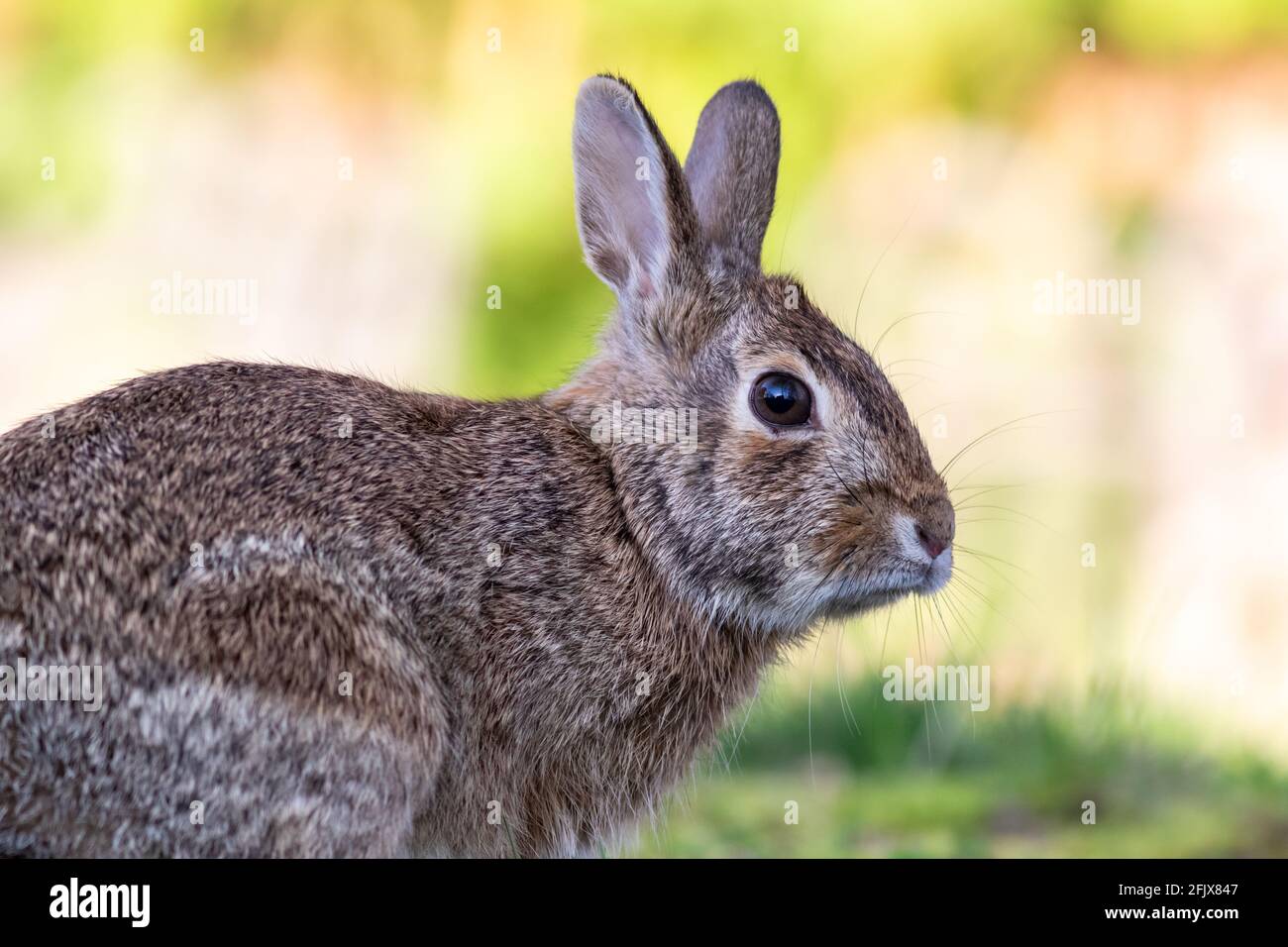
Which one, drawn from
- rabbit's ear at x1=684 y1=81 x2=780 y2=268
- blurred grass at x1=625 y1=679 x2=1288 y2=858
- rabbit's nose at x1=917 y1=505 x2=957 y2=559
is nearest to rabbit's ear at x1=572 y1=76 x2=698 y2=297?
rabbit's ear at x1=684 y1=81 x2=780 y2=268

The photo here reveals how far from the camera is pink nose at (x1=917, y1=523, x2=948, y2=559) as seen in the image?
363cm

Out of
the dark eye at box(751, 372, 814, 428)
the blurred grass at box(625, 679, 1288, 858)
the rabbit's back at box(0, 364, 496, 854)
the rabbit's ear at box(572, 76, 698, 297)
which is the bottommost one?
the blurred grass at box(625, 679, 1288, 858)

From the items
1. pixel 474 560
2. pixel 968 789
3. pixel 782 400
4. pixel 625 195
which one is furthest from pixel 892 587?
pixel 968 789

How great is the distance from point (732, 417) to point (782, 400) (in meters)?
0.13

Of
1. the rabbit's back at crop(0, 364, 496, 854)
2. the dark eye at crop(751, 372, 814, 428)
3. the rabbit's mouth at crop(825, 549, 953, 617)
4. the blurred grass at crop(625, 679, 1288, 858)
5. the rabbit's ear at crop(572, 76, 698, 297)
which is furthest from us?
the blurred grass at crop(625, 679, 1288, 858)

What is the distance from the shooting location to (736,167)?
14.2 feet

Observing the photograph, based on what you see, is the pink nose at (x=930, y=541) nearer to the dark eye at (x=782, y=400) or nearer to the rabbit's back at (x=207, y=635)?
the dark eye at (x=782, y=400)

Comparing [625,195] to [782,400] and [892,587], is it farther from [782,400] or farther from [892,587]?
[892,587]

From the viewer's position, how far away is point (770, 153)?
4375mm

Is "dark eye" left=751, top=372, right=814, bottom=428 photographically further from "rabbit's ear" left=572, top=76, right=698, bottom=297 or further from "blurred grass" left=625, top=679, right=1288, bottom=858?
"blurred grass" left=625, top=679, right=1288, bottom=858

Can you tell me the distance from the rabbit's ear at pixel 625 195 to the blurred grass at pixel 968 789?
1.28 metres
